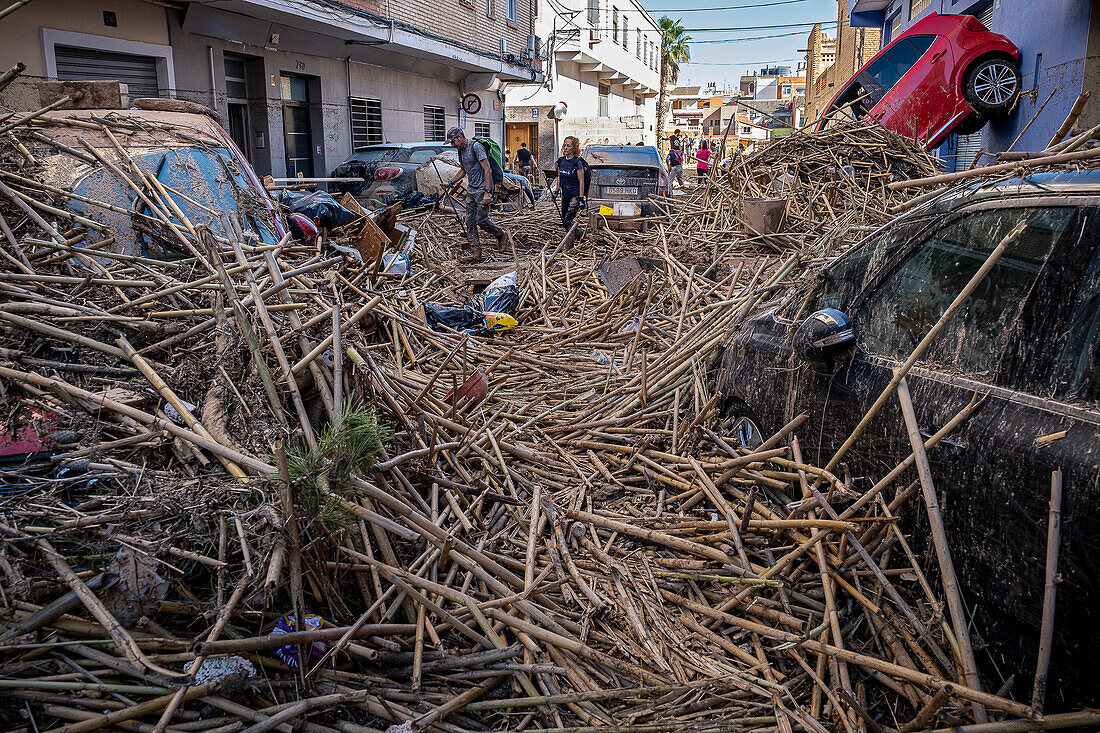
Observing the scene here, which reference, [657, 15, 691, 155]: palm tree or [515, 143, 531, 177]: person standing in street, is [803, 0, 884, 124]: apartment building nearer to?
[515, 143, 531, 177]: person standing in street

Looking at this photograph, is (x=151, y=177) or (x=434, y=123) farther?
(x=434, y=123)

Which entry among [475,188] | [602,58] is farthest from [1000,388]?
[602,58]

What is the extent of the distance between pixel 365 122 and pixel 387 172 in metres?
6.71

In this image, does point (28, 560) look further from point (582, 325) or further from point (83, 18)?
point (83, 18)

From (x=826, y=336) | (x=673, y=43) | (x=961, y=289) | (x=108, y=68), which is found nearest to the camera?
(x=961, y=289)

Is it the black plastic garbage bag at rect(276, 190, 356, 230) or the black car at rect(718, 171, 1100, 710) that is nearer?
the black car at rect(718, 171, 1100, 710)

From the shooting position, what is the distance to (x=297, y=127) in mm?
19672

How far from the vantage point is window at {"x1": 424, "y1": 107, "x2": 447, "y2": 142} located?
26156mm

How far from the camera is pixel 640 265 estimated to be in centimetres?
955

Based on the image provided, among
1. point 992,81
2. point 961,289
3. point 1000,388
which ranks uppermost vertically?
point 992,81

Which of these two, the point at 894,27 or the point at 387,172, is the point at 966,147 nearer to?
the point at 894,27

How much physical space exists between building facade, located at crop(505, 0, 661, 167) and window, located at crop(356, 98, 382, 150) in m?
11.7

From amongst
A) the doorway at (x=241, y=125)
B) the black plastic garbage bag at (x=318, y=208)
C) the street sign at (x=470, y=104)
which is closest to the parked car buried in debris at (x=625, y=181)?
the black plastic garbage bag at (x=318, y=208)

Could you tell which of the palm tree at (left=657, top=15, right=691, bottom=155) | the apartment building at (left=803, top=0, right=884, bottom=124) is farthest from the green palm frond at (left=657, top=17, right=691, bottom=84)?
the apartment building at (left=803, top=0, right=884, bottom=124)
